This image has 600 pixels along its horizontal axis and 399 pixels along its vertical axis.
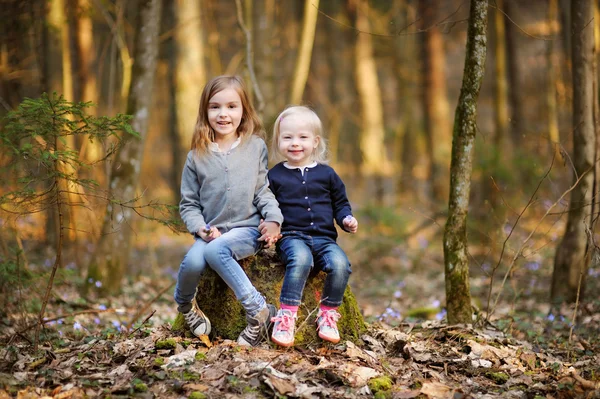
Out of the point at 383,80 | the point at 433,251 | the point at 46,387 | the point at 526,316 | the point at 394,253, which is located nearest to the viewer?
the point at 46,387

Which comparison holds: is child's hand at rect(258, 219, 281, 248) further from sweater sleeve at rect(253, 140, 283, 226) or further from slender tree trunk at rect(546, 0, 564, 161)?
slender tree trunk at rect(546, 0, 564, 161)

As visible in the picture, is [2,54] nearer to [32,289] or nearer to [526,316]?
[32,289]

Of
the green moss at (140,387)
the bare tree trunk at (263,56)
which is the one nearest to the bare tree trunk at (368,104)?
the bare tree trunk at (263,56)

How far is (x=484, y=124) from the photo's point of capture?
→ 92.5ft

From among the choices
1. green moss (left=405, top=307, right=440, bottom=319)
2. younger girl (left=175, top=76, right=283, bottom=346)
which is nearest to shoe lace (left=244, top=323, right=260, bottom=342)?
younger girl (left=175, top=76, right=283, bottom=346)

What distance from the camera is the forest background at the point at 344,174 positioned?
621cm

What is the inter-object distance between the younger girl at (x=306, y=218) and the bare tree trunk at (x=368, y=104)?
13.4 m

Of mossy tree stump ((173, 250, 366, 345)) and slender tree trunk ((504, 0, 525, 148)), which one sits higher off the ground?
slender tree trunk ((504, 0, 525, 148))

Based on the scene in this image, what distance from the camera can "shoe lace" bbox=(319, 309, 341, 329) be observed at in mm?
4320

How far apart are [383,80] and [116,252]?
2707 cm

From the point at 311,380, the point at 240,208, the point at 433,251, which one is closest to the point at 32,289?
the point at 240,208

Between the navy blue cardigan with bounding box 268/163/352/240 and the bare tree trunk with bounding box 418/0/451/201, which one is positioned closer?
the navy blue cardigan with bounding box 268/163/352/240

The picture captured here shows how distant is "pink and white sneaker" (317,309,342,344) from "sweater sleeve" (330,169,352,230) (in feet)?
2.23

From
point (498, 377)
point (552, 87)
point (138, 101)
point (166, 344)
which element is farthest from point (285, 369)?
point (552, 87)
